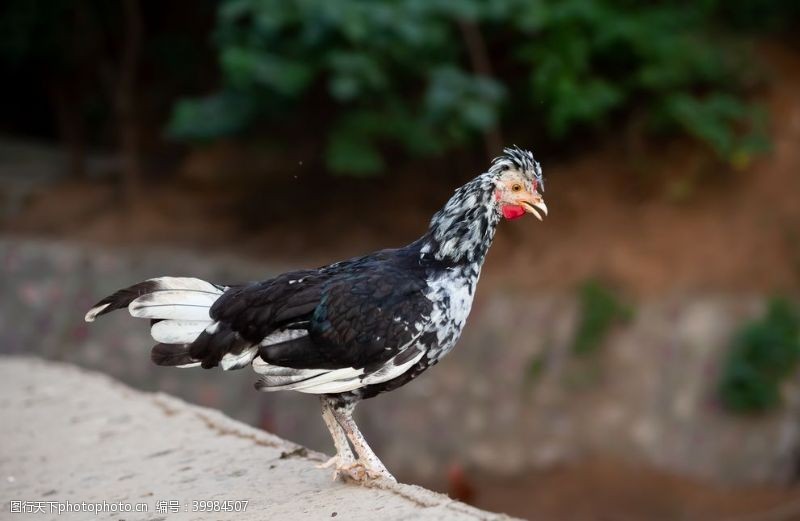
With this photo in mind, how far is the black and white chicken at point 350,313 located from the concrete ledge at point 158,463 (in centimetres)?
29

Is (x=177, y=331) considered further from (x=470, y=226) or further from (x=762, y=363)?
(x=762, y=363)

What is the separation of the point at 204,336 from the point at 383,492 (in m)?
0.88

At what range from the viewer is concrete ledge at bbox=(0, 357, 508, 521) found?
4.02 metres

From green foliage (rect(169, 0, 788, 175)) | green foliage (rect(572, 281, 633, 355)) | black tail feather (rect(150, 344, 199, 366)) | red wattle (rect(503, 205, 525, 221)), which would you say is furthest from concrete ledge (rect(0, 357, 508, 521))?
green foliage (rect(572, 281, 633, 355))

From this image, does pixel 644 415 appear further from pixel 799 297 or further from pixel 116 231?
pixel 116 231

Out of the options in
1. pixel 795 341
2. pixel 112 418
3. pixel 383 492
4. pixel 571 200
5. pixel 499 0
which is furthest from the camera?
pixel 571 200

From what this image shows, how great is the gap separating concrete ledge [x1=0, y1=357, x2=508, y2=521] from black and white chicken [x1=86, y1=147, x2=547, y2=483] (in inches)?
11.5

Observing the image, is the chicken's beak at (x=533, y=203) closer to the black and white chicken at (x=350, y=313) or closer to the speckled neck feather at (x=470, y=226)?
the black and white chicken at (x=350, y=313)

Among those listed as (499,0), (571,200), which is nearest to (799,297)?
(571,200)

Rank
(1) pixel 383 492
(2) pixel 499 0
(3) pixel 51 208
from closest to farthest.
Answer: (1) pixel 383 492 → (2) pixel 499 0 → (3) pixel 51 208

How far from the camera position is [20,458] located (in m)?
5.51

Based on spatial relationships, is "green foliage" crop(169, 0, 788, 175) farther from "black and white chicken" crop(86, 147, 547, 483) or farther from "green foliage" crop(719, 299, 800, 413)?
"black and white chicken" crop(86, 147, 547, 483)

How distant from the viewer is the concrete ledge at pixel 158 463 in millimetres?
4020

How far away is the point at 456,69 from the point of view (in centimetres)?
1028
